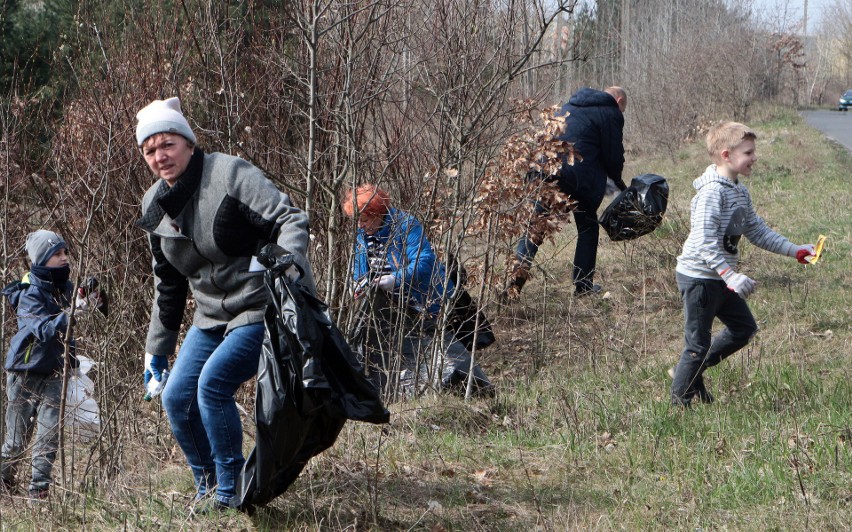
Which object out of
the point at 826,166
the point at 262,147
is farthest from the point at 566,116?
the point at 826,166

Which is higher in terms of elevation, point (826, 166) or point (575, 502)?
point (826, 166)

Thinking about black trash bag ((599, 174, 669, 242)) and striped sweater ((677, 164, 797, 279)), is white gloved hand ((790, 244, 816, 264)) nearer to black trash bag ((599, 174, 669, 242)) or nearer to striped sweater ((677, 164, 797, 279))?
striped sweater ((677, 164, 797, 279))

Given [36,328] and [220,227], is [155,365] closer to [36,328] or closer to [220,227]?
[220,227]

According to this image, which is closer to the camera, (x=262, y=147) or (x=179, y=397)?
(x=179, y=397)

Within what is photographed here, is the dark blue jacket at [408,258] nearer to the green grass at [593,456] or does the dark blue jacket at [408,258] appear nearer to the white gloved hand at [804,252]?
the green grass at [593,456]

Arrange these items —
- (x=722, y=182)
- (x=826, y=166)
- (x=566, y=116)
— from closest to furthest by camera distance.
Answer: (x=722, y=182) → (x=566, y=116) → (x=826, y=166)

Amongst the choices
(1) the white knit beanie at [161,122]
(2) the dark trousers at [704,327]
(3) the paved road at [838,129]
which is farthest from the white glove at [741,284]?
(3) the paved road at [838,129]

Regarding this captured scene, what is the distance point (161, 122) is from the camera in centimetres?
356

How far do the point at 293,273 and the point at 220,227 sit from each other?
1.46 feet

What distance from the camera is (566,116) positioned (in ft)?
25.9

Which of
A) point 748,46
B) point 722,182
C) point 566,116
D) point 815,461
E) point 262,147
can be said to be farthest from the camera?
point 748,46

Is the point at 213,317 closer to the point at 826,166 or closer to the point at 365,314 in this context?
the point at 365,314

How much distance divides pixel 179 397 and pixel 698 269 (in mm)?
2602

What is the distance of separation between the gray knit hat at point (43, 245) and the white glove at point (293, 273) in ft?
9.97
